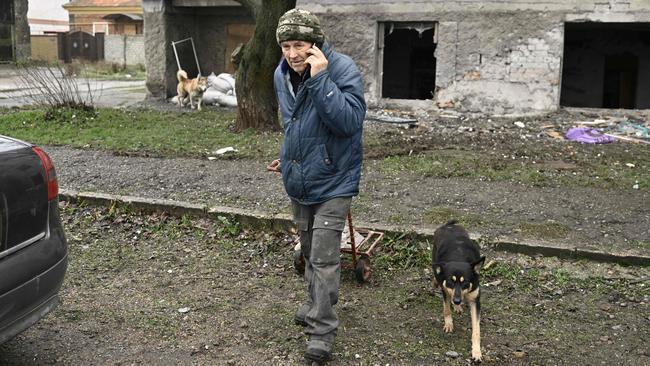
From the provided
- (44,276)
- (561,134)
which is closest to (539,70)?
(561,134)

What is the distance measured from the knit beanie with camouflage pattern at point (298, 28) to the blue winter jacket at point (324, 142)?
0.18 meters

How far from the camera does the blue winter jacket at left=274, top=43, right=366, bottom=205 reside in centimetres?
349

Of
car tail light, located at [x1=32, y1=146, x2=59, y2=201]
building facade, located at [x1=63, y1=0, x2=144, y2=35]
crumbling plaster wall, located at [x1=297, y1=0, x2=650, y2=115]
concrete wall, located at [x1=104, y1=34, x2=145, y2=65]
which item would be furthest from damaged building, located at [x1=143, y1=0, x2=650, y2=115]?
building facade, located at [x1=63, y1=0, x2=144, y2=35]

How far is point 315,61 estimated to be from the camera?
3346mm

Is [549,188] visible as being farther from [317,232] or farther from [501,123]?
[501,123]

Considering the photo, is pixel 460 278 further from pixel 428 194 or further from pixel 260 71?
pixel 260 71

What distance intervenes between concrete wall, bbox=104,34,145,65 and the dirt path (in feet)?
108

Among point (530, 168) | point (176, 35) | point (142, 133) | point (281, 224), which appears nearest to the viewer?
point (281, 224)

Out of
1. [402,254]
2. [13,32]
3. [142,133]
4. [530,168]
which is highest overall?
[13,32]

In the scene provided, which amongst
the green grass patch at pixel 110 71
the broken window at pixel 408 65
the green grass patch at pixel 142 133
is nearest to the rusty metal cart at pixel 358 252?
the green grass patch at pixel 142 133

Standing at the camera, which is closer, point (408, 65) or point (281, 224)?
point (281, 224)

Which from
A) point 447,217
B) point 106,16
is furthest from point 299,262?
point 106,16

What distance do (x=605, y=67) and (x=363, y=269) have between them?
1455cm

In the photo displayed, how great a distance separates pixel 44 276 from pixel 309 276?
144 centimetres
